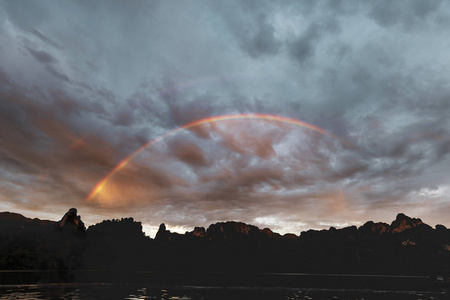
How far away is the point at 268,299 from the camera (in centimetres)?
10369

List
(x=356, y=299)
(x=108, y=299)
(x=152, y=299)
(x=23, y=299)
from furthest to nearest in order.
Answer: (x=356, y=299) → (x=152, y=299) → (x=108, y=299) → (x=23, y=299)

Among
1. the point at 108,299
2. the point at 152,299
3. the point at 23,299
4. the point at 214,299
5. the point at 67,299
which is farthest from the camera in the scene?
the point at 214,299

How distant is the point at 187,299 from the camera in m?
91.9

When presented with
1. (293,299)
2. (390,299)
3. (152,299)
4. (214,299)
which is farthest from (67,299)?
(390,299)

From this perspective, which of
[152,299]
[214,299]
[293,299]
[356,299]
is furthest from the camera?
[356,299]

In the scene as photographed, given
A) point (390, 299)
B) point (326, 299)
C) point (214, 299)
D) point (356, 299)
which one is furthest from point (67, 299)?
point (390, 299)

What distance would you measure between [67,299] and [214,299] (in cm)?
4400

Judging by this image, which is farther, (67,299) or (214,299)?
(214,299)

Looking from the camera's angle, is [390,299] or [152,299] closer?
[152,299]

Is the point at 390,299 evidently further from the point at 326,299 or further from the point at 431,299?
the point at 326,299

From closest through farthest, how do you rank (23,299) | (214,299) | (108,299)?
(23,299)
(108,299)
(214,299)

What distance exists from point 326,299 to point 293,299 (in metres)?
14.6

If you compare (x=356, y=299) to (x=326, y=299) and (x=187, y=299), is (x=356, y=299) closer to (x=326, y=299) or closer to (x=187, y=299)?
(x=326, y=299)

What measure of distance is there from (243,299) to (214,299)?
1201 cm
